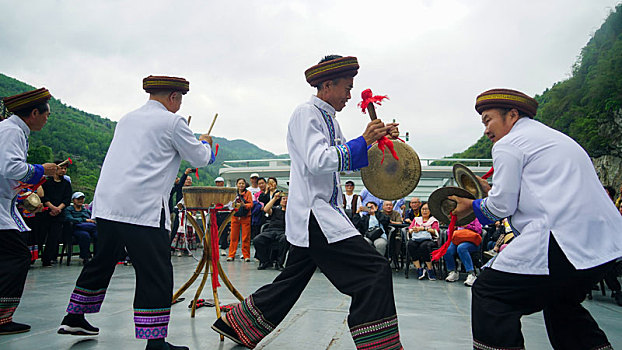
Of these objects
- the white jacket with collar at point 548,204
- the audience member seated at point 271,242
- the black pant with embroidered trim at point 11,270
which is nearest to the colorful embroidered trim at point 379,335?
the white jacket with collar at point 548,204

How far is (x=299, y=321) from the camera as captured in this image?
367 centimetres

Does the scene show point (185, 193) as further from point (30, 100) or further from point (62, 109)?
point (62, 109)

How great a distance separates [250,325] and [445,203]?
1372 millimetres

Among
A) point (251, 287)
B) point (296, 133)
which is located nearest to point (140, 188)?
point (296, 133)

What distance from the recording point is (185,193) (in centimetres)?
385

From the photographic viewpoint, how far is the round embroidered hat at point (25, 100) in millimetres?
3359

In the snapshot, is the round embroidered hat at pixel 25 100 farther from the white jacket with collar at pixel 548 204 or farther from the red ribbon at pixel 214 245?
the white jacket with collar at pixel 548 204

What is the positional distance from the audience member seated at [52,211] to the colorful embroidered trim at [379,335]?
317 inches

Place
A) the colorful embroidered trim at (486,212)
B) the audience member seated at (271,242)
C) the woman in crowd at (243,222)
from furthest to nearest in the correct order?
the woman in crowd at (243,222), the audience member seated at (271,242), the colorful embroidered trim at (486,212)

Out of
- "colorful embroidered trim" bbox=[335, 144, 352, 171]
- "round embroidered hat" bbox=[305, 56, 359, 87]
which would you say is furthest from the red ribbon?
"colorful embroidered trim" bbox=[335, 144, 352, 171]

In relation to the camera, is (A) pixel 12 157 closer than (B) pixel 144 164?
No

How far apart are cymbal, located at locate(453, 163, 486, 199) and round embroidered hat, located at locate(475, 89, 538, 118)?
420 mm

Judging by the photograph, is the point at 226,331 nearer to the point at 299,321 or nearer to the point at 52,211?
the point at 299,321

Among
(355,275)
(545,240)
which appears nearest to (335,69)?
(355,275)
